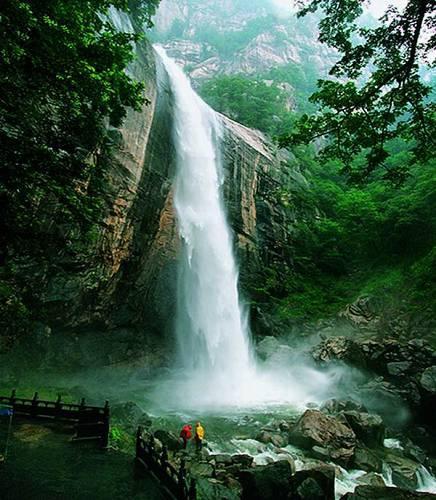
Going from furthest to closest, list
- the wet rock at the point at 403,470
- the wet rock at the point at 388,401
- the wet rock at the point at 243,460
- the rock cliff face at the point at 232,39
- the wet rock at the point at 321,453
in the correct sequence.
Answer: the rock cliff face at the point at 232,39 → the wet rock at the point at 388,401 → the wet rock at the point at 321,453 → the wet rock at the point at 403,470 → the wet rock at the point at 243,460

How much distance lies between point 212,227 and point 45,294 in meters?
11.5

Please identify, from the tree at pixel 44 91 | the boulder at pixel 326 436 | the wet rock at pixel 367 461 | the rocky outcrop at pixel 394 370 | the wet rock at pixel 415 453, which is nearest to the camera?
the tree at pixel 44 91

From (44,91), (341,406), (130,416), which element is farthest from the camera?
(341,406)

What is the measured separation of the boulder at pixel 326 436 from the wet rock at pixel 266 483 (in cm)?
313

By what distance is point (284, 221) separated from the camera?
29.3m

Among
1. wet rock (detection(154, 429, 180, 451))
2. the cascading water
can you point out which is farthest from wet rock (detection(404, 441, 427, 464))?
wet rock (detection(154, 429, 180, 451))

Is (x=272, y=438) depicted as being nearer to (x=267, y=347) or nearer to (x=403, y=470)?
(x=403, y=470)

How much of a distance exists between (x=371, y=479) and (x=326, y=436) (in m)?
1.75

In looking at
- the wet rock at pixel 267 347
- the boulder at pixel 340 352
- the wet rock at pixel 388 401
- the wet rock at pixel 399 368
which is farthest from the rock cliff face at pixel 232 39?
the wet rock at pixel 388 401

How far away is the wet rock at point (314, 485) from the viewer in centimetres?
721

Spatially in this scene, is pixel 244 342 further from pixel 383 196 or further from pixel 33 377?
pixel 383 196

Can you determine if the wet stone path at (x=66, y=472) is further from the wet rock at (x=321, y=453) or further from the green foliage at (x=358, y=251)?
the green foliage at (x=358, y=251)

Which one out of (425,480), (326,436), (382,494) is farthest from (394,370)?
(382,494)

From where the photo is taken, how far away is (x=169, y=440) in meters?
9.79
